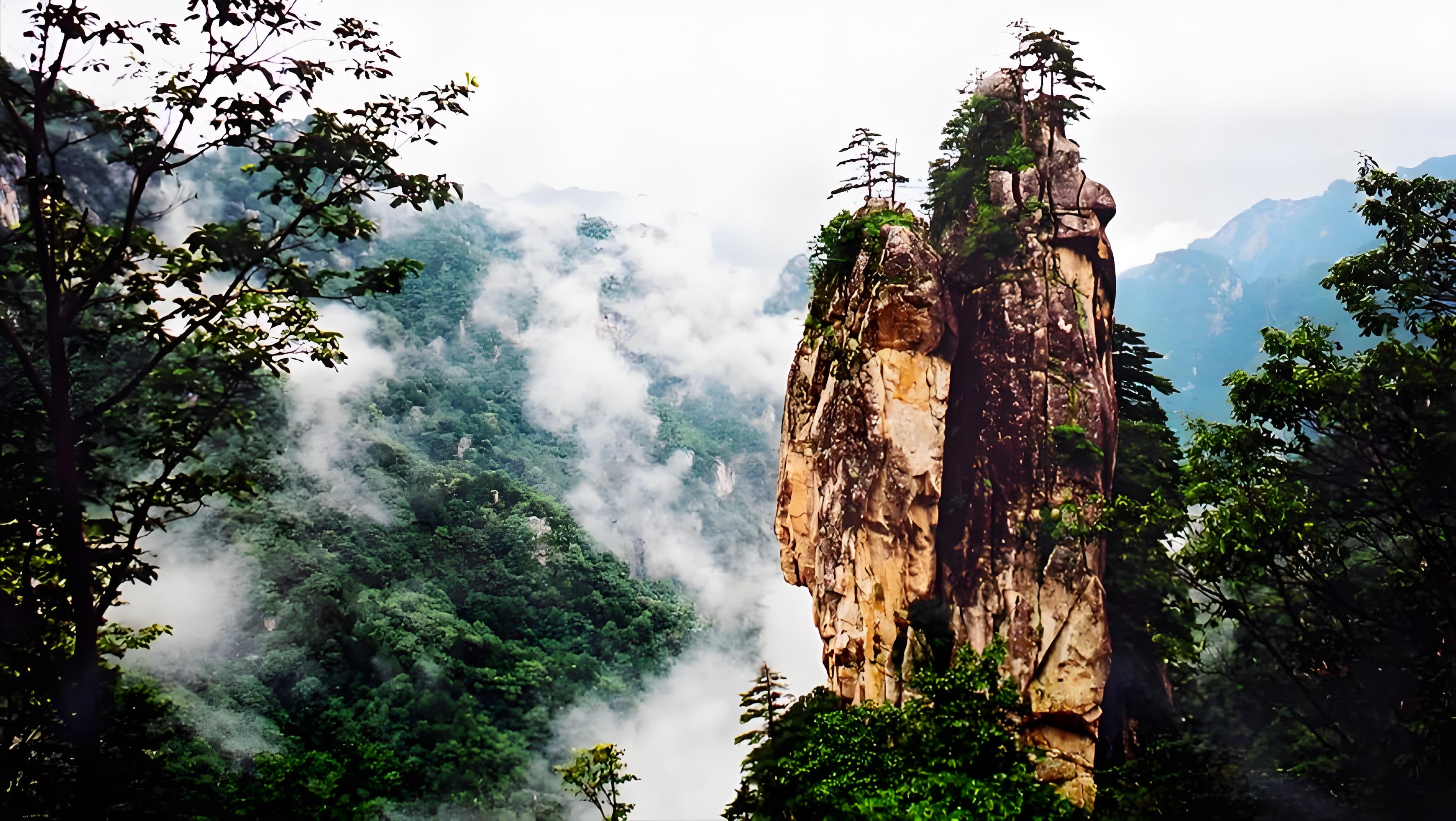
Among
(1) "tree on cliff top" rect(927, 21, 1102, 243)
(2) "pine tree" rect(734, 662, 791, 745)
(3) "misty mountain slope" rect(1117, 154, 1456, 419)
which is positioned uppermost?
(3) "misty mountain slope" rect(1117, 154, 1456, 419)

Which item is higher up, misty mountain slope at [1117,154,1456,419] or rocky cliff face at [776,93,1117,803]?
misty mountain slope at [1117,154,1456,419]

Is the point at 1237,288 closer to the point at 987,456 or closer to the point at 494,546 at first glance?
the point at 987,456

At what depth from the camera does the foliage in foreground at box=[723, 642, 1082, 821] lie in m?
11.6

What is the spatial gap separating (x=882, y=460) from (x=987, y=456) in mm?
2240

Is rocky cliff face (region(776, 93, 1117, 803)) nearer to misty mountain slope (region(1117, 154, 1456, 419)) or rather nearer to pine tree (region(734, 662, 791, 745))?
pine tree (region(734, 662, 791, 745))

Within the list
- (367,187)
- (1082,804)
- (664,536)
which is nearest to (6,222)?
(367,187)

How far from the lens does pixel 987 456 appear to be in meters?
16.6

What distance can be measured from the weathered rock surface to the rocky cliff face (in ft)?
0.12

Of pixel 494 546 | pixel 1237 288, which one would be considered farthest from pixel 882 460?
pixel 494 546

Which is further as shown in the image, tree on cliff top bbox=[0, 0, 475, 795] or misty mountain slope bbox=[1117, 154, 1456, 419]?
misty mountain slope bbox=[1117, 154, 1456, 419]

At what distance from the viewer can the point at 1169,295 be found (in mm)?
36125

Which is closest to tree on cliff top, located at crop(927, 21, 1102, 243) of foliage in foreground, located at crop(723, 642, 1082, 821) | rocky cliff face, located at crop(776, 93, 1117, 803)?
rocky cliff face, located at crop(776, 93, 1117, 803)

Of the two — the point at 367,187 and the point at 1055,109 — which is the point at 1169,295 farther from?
the point at 367,187

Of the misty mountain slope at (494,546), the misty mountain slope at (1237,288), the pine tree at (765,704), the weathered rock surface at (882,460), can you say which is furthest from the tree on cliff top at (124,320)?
the misty mountain slope at (1237,288)
